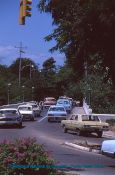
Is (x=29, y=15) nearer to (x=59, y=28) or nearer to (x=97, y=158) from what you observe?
(x=59, y=28)

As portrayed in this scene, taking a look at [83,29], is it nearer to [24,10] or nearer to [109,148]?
[24,10]

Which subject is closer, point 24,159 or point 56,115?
point 24,159

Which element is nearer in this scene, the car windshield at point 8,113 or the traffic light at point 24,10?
the traffic light at point 24,10

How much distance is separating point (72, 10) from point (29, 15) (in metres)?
2.97

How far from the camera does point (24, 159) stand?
37.3ft

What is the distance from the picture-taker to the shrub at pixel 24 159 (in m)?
11.2

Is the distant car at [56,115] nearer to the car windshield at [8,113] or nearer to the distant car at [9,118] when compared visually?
the car windshield at [8,113]

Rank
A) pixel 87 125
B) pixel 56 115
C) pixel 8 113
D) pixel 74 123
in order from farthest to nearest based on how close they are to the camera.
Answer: pixel 56 115, pixel 8 113, pixel 74 123, pixel 87 125

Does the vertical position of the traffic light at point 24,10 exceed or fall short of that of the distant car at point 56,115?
it exceeds it

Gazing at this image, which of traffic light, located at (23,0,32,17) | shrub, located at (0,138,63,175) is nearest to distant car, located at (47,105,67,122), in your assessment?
traffic light, located at (23,0,32,17)

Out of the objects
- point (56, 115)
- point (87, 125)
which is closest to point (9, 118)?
point (87, 125)

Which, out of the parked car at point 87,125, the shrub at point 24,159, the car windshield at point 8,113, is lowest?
the shrub at point 24,159

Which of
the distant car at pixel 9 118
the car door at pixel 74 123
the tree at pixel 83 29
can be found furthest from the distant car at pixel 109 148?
the distant car at pixel 9 118

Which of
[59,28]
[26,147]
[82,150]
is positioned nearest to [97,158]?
[82,150]
